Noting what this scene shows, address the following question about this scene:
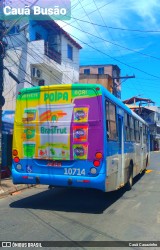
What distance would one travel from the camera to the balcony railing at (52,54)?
21698mm

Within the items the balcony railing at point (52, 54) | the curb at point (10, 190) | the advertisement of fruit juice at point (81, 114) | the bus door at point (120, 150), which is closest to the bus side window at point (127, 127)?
the bus door at point (120, 150)

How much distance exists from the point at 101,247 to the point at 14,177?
147 inches

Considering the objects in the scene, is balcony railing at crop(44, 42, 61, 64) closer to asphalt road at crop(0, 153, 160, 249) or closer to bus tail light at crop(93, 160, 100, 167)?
asphalt road at crop(0, 153, 160, 249)

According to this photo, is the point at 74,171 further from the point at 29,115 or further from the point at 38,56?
the point at 38,56

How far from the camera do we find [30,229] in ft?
20.1

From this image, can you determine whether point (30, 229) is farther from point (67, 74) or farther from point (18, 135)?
point (67, 74)

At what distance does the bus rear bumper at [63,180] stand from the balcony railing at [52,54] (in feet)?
47.5

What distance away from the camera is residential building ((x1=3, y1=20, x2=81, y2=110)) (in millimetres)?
19594

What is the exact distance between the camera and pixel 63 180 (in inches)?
305

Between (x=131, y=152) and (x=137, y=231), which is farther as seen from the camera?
(x=131, y=152)

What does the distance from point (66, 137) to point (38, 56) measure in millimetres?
13776

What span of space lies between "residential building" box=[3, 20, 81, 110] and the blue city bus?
31.0ft

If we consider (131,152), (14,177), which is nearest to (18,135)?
(14,177)

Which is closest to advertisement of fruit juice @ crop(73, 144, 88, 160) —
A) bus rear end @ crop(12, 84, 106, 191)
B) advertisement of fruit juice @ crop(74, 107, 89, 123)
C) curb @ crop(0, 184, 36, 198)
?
bus rear end @ crop(12, 84, 106, 191)
